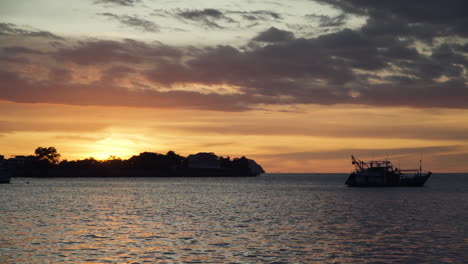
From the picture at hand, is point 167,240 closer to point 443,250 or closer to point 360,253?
point 360,253

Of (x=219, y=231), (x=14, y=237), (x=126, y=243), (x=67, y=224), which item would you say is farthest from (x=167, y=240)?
(x=67, y=224)

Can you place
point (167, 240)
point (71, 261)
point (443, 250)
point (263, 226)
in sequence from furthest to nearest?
point (263, 226) < point (167, 240) < point (443, 250) < point (71, 261)

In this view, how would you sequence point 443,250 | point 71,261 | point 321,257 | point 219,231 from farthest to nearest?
point 219,231, point 443,250, point 321,257, point 71,261

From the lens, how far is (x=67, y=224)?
2450 inches

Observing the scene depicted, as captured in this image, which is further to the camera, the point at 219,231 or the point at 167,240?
the point at 219,231

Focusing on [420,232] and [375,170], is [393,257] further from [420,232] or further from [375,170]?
[375,170]

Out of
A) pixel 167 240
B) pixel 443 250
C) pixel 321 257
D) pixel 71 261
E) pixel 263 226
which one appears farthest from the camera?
pixel 263 226

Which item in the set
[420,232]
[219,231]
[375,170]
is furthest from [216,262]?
[375,170]

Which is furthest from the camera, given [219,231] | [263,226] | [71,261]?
[263,226]

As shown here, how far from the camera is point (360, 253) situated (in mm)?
41969

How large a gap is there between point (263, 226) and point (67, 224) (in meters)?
23.2

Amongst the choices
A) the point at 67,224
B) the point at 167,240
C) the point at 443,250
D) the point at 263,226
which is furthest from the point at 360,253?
the point at 67,224

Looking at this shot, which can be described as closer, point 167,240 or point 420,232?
point 167,240

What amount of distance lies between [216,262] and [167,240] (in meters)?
12.0
